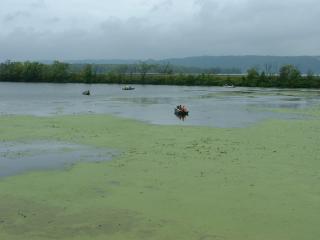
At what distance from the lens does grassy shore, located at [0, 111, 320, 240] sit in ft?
30.1

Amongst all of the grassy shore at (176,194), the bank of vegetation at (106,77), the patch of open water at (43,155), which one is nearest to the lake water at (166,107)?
the grassy shore at (176,194)

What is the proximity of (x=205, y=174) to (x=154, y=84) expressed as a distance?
4037 inches

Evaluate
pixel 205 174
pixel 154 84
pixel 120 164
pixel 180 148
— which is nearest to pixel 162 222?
pixel 205 174

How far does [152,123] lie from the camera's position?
28438 mm

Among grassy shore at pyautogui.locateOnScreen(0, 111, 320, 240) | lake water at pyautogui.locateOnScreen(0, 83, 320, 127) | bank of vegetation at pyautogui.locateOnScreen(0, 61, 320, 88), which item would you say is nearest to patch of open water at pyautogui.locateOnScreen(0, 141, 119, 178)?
grassy shore at pyautogui.locateOnScreen(0, 111, 320, 240)

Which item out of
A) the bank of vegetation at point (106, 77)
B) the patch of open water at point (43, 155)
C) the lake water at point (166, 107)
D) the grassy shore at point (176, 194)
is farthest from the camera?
the bank of vegetation at point (106, 77)

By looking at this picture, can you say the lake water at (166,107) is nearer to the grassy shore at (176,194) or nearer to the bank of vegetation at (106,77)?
the grassy shore at (176,194)

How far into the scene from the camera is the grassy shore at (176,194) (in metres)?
9.16

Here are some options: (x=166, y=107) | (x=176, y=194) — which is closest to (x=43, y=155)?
(x=176, y=194)

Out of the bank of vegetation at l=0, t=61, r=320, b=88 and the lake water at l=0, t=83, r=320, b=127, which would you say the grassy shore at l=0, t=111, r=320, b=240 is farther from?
the bank of vegetation at l=0, t=61, r=320, b=88

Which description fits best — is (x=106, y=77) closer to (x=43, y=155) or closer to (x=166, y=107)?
(x=166, y=107)

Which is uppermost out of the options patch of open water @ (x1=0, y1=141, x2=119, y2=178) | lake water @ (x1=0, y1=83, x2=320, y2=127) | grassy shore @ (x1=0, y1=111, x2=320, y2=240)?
grassy shore @ (x1=0, y1=111, x2=320, y2=240)

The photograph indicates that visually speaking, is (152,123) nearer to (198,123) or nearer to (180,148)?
(198,123)

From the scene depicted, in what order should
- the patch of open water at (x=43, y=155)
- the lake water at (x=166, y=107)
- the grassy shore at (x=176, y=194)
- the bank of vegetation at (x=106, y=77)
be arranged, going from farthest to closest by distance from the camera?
the bank of vegetation at (x=106, y=77)
the lake water at (x=166, y=107)
the patch of open water at (x=43, y=155)
the grassy shore at (x=176, y=194)
